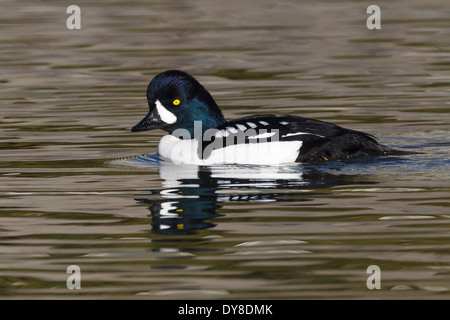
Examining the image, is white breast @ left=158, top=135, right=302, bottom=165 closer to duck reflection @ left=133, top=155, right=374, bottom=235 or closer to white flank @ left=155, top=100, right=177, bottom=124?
duck reflection @ left=133, top=155, right=374, bottom=235

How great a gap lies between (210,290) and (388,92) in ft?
25.0

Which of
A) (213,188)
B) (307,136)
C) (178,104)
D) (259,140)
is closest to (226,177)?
(213,188)

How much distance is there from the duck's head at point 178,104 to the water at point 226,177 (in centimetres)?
44

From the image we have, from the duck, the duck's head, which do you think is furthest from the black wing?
the duck's head

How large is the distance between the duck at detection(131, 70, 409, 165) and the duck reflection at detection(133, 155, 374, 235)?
0.11 m

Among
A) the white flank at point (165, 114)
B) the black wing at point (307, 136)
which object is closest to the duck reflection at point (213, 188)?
the black wing at point (307, 136)

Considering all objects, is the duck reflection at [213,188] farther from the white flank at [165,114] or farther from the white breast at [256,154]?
the white flank at [165,114]

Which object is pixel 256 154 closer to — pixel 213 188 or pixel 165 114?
pixel 213 188

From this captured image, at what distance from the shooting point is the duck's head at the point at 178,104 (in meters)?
9.99

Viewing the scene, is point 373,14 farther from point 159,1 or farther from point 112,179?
point 112,179

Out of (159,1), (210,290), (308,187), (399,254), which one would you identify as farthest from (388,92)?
(159,1)

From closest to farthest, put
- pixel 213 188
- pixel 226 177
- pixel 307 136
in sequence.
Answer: pixel 213 188 → pixel 226 177 → pixel 307 136

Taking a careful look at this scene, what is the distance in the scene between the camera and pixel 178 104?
33.1 ft

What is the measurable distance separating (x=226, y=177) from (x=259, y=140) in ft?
1.81
